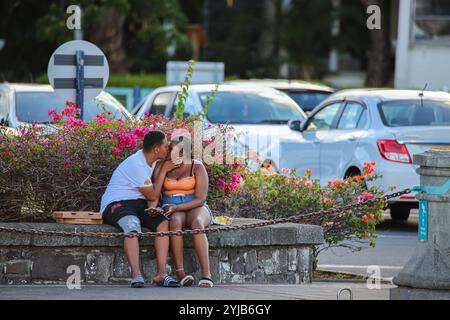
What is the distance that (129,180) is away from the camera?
955 cm

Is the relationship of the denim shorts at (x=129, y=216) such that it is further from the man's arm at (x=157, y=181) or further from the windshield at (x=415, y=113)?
the windshield at (x=415, y=113)

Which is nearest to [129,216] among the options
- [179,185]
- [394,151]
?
[179,185]

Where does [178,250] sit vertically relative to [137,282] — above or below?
above

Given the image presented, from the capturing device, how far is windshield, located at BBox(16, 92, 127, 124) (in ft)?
51.7

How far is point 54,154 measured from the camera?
10.1 metres

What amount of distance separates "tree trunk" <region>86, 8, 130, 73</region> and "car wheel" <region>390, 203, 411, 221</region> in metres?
17.8

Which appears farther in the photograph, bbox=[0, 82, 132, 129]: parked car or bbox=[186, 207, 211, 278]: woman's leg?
bbox=[0, 82, 132, 129]: parked car

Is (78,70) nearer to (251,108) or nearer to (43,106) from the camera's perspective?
(43,106)

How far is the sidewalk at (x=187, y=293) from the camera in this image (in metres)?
8.57

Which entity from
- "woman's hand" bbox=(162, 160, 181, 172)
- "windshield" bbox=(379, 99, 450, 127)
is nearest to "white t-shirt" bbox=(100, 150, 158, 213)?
"woman's hand" bbox=(162, 160, 181, 172)

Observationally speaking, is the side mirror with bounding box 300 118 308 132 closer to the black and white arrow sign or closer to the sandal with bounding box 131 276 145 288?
the black and white arrow sign

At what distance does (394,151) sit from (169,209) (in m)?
5.28

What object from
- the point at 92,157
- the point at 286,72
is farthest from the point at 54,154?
the point at 286,72
